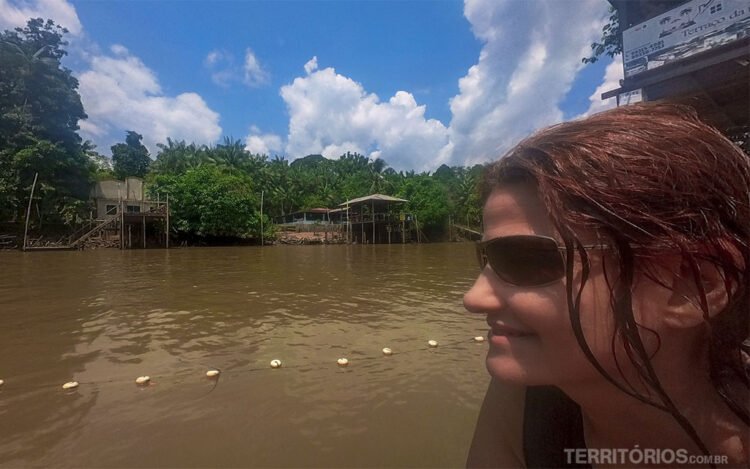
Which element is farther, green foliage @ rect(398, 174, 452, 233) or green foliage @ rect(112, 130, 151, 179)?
green foliage @ rect(112, 130, 151, 179)

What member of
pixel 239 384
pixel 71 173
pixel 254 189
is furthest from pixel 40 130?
pixel 239 384

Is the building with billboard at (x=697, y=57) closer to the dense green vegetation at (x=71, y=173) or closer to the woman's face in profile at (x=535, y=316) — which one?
the woman's face in profile at (x=535, y=316)

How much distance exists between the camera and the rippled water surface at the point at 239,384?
7.23 feet

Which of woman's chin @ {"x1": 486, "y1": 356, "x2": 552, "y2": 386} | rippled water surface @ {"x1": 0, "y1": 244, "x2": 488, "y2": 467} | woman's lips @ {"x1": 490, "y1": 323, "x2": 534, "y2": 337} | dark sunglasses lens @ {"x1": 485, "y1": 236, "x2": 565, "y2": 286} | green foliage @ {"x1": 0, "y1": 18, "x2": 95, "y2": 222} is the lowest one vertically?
rippled water surface @ {"x1": 0, "y1": 244, "x2": 488, "y2": 467}

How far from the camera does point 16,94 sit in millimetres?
27375

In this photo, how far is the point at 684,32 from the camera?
6617 millimetres

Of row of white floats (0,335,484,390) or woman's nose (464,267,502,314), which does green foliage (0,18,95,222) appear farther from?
woman's nose (464,267,502,314)

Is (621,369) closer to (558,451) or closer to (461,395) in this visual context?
(558,451)

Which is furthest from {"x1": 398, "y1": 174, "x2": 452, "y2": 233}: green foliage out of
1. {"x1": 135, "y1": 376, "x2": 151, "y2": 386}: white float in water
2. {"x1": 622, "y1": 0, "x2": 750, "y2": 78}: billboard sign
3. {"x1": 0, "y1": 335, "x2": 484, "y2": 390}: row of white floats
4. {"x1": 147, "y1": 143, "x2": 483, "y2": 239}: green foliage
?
{"x1": 135, "y1": 376, "x2": 151, "y2": 386}: white float in water

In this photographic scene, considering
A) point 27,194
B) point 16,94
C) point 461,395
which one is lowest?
point 461,395

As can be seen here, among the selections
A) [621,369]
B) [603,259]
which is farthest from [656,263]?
[621,369]

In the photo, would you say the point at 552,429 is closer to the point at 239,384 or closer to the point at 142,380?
the point at 239,384

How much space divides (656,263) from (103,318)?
6582mm

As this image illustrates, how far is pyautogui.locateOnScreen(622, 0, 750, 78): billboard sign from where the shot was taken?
6016 mm
